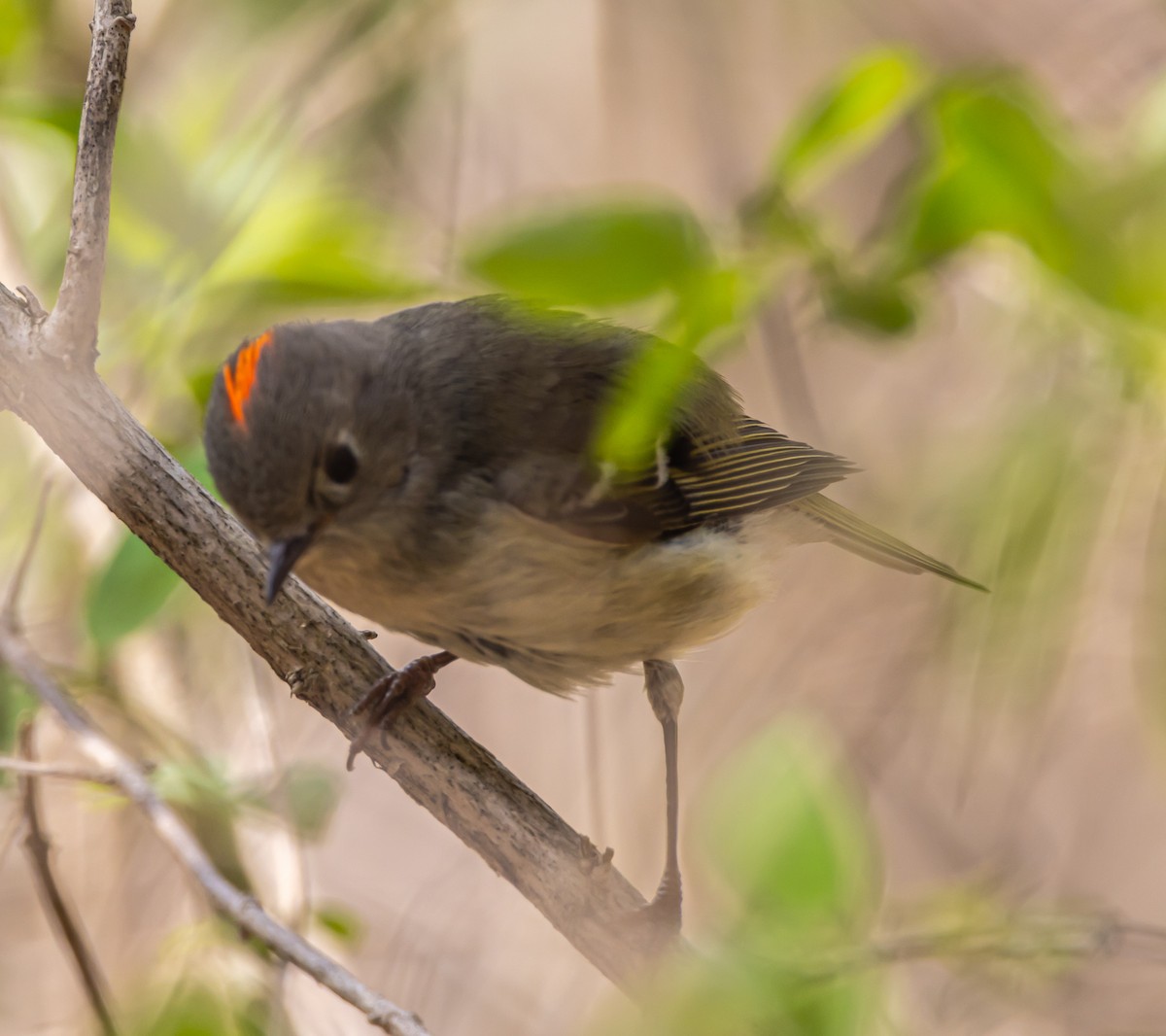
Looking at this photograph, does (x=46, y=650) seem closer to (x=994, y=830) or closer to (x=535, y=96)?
(x=535, y=96)

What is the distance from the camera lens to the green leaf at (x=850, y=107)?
1.52 metres

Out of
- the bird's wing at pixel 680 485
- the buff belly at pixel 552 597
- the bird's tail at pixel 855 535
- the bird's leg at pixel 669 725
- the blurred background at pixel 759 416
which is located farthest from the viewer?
the bird's tail at pixel 855 535

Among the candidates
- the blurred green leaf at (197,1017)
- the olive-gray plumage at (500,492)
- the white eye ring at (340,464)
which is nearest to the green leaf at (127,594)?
the olive-gray plumage at (500,492)

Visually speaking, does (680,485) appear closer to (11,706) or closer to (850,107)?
(850,107)

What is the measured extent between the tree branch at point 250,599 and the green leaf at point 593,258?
0.57 m

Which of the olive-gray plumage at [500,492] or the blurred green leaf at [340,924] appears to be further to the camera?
the blurred green leaf at [340,924]

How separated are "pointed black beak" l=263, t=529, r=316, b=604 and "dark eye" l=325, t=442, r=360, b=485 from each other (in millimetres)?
127

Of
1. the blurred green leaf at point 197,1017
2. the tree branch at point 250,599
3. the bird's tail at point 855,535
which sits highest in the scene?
the bird's tail at point 855,535

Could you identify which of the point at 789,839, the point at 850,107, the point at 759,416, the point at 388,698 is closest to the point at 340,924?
the point at 388,698

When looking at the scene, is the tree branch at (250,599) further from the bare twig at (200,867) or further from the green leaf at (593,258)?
the green leaf at (593,258)

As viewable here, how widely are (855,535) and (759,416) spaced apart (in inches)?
74.8

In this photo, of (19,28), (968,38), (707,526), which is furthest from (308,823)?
(968,38)

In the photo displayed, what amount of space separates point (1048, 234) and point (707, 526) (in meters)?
1.40

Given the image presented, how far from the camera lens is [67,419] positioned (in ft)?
5.55
